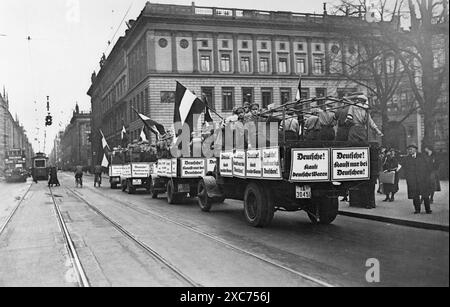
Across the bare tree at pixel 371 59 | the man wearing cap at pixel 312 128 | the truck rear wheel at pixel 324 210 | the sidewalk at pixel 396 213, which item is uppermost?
the bare tree at pixel 371 59

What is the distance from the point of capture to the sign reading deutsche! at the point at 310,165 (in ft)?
28.4

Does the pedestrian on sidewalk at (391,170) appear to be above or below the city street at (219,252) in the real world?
above

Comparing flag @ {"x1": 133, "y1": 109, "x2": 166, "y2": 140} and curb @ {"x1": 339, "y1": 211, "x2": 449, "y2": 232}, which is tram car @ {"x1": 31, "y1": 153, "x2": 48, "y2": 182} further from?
curb @ {"x1": 339, "y1": 211, "x2": 449, "y2": 232}

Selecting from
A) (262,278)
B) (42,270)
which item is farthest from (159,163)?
(262,278)

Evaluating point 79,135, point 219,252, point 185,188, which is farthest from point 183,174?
point 79,135

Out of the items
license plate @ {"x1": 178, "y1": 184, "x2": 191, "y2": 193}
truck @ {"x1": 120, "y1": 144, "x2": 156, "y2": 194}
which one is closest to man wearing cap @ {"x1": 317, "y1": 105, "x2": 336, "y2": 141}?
license plate @ {"x1": 178, "y1": 184, "x2": 191, "y2": 193}

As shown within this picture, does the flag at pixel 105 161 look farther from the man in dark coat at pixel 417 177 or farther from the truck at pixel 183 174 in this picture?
the man in dark coat at pixel 417 177

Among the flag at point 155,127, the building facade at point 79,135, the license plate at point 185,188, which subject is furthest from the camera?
the building facade at point 79,135

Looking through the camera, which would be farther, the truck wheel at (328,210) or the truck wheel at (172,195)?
the truck wheel at (172,195)

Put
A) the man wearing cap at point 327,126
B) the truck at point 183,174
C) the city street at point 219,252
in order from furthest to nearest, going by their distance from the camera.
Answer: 1. the truck at point 183,174
2. the man wearing cap at point 327,126
3. the city street at point 219,252

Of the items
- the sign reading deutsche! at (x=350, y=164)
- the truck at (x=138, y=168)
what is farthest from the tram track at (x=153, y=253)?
the truck at (x=138, y=168)

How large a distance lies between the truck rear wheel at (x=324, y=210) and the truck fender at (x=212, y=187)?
9.66ft

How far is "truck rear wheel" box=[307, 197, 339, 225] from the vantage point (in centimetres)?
1027
